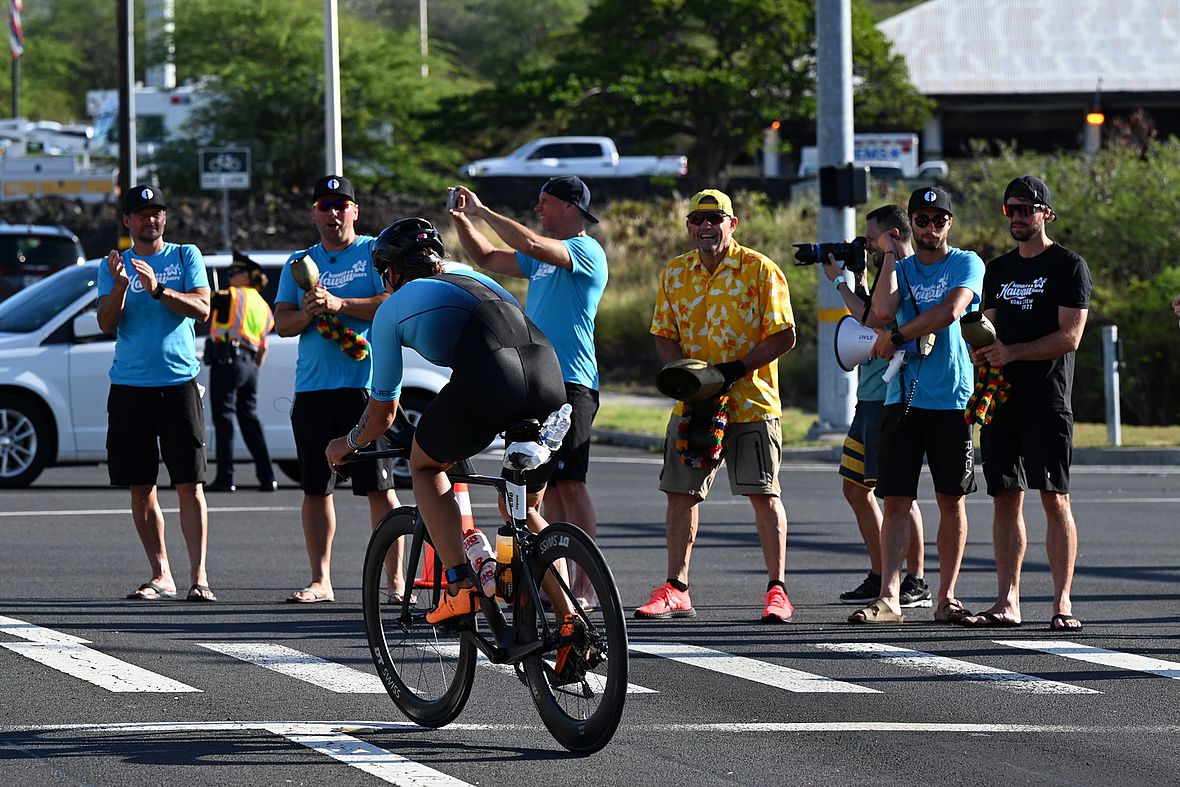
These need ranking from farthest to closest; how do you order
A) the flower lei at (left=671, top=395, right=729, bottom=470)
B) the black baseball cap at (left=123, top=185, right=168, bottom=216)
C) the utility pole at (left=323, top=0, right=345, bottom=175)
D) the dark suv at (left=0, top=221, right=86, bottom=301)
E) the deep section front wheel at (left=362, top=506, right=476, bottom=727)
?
the dark suv at (left=0, top=221, right=86, bottom=301) < the utility pole at (left=323, top=0, right=345, bottom=175) < the black baseball cap at (left=123, top=185, right=168, bottom=216) < the flower lei at (left=671, top=395, right=729, bottom=470) < the deep section front wheel at (left=362, top=506, right=476, bottom=727)

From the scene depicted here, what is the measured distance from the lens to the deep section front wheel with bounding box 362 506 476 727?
6805 mm

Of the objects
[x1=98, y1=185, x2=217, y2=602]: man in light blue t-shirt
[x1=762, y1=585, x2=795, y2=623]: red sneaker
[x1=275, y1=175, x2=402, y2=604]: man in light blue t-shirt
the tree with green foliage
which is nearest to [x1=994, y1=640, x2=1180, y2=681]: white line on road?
[x1=762, y1=585, x2=795, y2=623]: red sneaker

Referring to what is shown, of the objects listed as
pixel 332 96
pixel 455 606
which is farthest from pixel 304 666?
pixel 332 96

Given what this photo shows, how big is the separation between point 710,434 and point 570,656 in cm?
307

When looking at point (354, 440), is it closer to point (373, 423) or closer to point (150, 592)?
point (373, 423)

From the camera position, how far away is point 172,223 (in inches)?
1640

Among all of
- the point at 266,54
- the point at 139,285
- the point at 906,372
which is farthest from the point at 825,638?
the point at 266,54

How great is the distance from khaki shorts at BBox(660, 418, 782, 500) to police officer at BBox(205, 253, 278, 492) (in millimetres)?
6446

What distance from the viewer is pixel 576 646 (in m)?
6.25

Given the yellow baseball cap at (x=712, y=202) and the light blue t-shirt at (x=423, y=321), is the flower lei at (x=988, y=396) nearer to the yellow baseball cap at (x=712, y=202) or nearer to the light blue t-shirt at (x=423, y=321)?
the yellow baseball cap at (x=712, y=202)

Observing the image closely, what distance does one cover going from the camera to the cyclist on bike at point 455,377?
21.3 ft

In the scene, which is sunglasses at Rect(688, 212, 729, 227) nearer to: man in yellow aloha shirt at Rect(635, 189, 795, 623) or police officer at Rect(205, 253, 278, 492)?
man in yellow aloha shirt at Rect(635, 189, 795, 623)

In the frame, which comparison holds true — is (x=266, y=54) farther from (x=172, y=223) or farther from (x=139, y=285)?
(x=139, y=285)

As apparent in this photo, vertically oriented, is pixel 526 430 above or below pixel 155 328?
below
